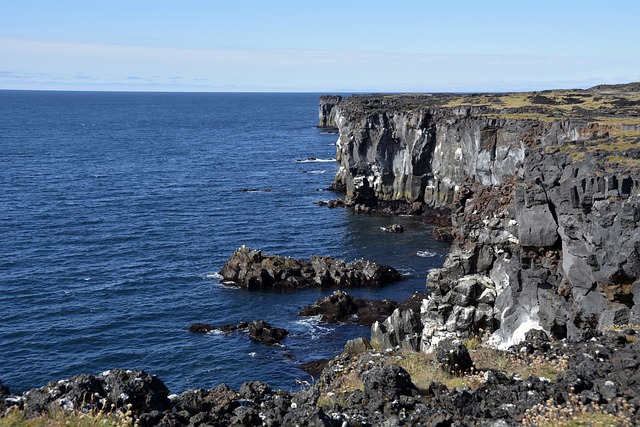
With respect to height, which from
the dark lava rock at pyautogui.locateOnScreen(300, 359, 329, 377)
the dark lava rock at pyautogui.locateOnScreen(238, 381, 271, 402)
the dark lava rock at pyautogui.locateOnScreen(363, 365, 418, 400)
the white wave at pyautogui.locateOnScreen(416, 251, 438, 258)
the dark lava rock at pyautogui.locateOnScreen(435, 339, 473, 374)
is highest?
the dark lava rock at pyautogui.locateOnScreen(363, 365, 418, 400)

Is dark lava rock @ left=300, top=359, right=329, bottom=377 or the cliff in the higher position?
the cliff

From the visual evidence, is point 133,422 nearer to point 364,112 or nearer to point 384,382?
point 384,382

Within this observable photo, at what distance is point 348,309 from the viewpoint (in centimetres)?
6694

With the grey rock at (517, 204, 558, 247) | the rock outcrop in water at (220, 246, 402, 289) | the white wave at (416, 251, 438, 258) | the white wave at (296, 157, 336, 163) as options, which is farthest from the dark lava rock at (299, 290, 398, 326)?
the white wave at (296, 157, 336, 163)

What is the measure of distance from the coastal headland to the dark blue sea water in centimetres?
660

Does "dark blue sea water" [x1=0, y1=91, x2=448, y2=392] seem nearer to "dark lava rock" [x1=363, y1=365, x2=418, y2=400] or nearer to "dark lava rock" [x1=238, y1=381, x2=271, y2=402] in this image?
"dark lava rock" [x1=238, y1=381, x2=271, y2=402]

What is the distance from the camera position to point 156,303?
6962 cm

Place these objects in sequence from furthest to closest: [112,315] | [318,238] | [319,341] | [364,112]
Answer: [364,112] < [318,238] < [112,315] < [319,341]

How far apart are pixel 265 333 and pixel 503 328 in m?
22.6

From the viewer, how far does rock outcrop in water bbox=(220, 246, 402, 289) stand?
75.3 metres

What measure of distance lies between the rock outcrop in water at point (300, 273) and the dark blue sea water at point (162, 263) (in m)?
1.86

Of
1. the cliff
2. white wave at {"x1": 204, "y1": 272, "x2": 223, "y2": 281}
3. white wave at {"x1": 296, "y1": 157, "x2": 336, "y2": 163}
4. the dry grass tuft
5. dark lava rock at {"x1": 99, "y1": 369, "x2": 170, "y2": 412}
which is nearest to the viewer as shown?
the dry grass tuft

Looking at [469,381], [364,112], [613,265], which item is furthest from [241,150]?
[469,381]

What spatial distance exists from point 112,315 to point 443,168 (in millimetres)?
60454
